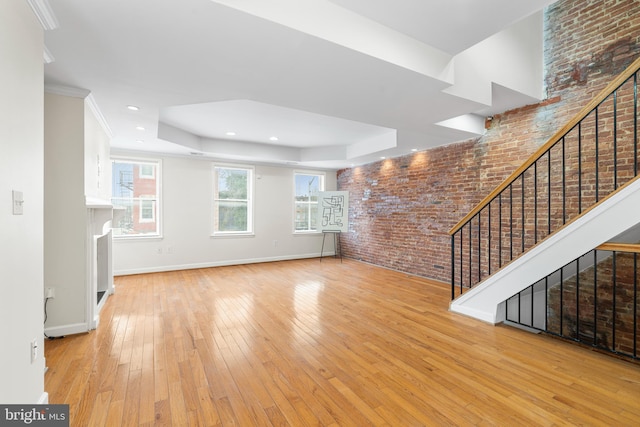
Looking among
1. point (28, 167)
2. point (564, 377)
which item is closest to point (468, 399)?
point (564, 377)

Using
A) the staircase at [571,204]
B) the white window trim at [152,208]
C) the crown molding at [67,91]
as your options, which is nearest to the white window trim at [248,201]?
the white window trim at [152,208]

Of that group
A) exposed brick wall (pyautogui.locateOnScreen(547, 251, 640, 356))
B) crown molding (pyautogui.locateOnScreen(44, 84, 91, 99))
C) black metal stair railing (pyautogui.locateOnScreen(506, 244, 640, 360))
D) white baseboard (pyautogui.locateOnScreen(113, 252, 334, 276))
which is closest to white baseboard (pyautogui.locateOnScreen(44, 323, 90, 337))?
crown molding (pyautogui.locateOnScreen(44, 84, 91, 99))

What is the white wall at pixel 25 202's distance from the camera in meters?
1.32

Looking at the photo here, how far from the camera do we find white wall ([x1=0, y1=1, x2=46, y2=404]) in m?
1.32

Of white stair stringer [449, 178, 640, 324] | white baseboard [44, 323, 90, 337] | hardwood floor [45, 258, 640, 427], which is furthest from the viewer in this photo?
white baseboard [44, 323, 90, 337]

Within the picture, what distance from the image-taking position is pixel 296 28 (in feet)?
5.90

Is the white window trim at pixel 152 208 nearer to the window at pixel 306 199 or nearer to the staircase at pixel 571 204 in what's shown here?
the window at pixel 306 199

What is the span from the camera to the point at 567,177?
339 cm

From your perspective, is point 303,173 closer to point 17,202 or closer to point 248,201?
point 248,201

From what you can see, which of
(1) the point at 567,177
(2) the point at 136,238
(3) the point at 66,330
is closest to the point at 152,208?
(2) the point at 136,238

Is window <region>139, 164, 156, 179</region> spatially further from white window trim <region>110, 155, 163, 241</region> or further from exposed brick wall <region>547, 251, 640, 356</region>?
exposed brick wall <region>547, 251, 640, 356</region>

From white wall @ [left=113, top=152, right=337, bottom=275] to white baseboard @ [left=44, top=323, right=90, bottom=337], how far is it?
2.65 meters

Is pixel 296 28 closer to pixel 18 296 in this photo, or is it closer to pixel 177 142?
pixel 18 296

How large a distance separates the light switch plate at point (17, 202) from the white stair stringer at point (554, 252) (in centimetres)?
383
